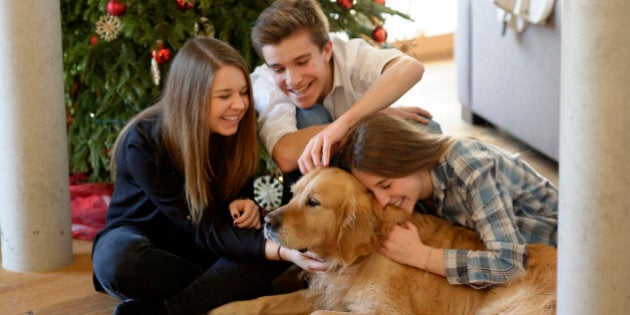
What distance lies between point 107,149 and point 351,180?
1.70 m

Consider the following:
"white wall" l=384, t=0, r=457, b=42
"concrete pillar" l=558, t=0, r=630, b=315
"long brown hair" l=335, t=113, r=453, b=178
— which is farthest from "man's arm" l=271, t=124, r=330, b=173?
"white wall" l=384, t=0, r=457, b=42

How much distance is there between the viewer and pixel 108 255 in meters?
2.77

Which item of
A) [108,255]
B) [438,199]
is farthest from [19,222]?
[438,199]

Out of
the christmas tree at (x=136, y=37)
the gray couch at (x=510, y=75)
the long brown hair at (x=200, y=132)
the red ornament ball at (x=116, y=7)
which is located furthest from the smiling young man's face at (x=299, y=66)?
the gray couch at (x=510, y=75)

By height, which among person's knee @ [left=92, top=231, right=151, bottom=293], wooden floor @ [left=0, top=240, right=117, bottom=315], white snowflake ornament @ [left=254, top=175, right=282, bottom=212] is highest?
person's knee @ [left=92, top=231, right=151, bottom=293]

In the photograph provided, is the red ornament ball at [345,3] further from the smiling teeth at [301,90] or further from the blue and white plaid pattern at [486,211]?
the blue and white plaid pattern at [486,211]

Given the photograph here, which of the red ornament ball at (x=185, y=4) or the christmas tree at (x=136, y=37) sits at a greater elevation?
the red ornament ball at (x=185, y=4)

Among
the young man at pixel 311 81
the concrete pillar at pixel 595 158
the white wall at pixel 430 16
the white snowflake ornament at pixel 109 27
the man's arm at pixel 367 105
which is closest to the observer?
the concrete pillar at pixel 595 158

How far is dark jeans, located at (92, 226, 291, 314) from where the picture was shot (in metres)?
2.72

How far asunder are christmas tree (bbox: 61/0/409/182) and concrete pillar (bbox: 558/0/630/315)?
1.85 meters

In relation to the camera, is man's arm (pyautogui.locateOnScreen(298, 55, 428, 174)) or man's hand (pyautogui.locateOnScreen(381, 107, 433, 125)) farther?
man's hand (pyautogui.locateOnScreen(381, 107, 433, 125))

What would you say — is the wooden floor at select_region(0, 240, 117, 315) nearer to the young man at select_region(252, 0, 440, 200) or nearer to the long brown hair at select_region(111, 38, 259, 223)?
the long brown hair at select_region(111, 38, 259, 223)

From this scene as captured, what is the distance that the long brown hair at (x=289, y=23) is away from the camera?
2.83 metres

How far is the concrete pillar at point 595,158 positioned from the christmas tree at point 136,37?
185 centimetres
